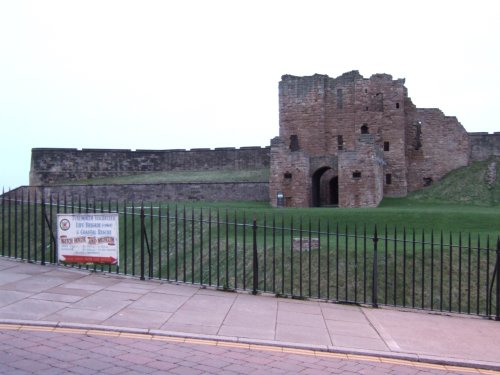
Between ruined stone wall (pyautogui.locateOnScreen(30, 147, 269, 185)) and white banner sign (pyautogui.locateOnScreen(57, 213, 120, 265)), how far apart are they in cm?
2763

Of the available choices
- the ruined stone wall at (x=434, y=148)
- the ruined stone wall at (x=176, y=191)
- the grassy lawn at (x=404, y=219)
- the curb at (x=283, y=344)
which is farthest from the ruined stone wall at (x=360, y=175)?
the curb at (x=283, y=344)

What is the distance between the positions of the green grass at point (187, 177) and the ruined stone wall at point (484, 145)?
1245cm

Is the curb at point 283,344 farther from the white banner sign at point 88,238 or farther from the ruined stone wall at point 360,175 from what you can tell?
the ruined stone wall at point 360,175

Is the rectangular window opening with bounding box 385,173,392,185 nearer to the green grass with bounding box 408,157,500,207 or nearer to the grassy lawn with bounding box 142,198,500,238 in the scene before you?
the green grass with bounding box 408,157,500,207

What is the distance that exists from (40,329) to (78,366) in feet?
5.01

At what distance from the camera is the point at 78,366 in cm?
578

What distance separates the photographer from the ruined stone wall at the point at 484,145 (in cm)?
3388

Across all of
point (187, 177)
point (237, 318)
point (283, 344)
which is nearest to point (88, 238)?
point (237, 318)

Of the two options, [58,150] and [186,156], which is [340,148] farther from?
[58,150]

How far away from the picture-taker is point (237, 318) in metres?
8.16

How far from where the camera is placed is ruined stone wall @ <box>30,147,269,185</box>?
37.0 metres

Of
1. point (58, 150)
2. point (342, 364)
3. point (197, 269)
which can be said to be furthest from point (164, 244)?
point (58, 150)

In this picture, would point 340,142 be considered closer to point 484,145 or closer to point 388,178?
point 388,178

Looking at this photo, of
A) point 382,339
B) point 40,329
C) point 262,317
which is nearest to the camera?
point 40,329
